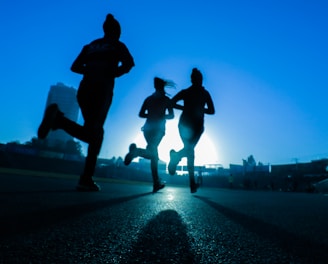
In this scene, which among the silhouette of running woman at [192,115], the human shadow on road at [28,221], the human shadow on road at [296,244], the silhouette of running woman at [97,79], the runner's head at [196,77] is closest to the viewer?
the human shadow on road at [296,244]

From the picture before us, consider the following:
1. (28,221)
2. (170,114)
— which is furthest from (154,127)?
(28,221)

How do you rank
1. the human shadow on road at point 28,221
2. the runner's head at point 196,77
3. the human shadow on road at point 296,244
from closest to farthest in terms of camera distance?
the human shadow on road at point 296,244 → the human shadow on road at point 28,221 → the runner's head at point 196,77

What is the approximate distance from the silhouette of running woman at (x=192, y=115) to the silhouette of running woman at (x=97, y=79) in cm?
155

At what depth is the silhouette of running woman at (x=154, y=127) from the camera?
469 centimetres

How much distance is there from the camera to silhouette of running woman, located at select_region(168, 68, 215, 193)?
14.8 feet

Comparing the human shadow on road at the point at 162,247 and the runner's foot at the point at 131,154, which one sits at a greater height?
the runner's foot at the point at 131,154

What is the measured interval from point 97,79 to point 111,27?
2.85ft

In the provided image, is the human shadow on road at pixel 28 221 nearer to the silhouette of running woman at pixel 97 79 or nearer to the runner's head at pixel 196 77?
the silhouette of running woman at pixel 97 79

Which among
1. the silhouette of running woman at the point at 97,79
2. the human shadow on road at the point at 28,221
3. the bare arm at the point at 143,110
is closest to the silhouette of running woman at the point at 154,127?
the bare arm at the point at 143,110

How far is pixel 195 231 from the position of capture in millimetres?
1180

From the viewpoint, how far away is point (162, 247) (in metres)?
0.84

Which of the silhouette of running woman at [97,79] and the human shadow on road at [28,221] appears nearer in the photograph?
the human shadow on road at [28,221]

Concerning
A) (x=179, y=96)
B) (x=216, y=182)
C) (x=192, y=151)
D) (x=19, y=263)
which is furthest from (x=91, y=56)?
(x=216, y=182)

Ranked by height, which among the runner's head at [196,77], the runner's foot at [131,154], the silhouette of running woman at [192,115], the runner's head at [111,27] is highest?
the runner's head at [111,27]
